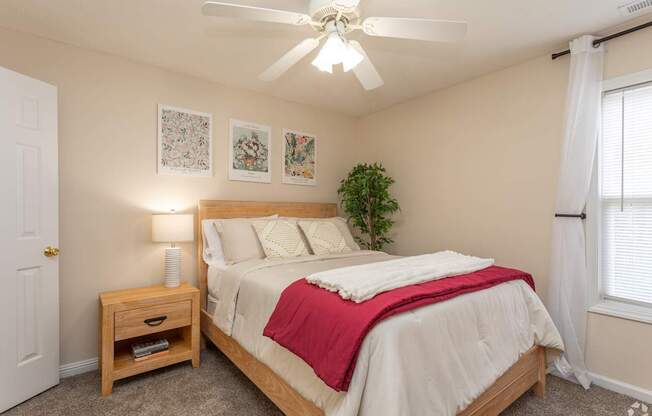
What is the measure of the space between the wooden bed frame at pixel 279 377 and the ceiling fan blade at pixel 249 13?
181 centimetres

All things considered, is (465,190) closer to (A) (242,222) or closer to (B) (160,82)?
(A) (242,222)

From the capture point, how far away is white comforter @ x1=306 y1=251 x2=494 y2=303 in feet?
4.92

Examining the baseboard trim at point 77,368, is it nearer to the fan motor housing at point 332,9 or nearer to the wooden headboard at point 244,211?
the wooden headboard at point 244,211

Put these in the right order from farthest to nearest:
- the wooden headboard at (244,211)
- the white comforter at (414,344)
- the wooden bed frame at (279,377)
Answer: the wooden headboard at (244,211) < the wooden bed frame at (279,377) < the white comforter at (414,344)

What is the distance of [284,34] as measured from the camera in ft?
7.59

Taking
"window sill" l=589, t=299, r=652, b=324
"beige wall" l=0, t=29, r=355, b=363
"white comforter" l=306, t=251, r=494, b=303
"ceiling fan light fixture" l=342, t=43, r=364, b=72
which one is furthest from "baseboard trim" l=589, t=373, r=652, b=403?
"beige wall" l=0, t=29, r=355, b=363

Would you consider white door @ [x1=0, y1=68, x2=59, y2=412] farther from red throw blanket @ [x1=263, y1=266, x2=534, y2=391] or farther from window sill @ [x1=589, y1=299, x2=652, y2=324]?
window sill @ [x1=589, y1=299, x2=652, y2=324]

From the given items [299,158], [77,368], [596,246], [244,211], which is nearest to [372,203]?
[299,158]

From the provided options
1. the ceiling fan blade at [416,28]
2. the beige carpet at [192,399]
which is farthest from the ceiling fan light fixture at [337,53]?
the beige carpet at [192,399]

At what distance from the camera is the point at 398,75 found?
9.86ft

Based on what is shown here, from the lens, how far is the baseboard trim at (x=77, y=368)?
7.66ft

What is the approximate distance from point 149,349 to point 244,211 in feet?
4.72

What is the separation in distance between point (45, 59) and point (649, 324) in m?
4.63

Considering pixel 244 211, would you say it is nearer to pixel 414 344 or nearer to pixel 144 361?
pixel 144 361
